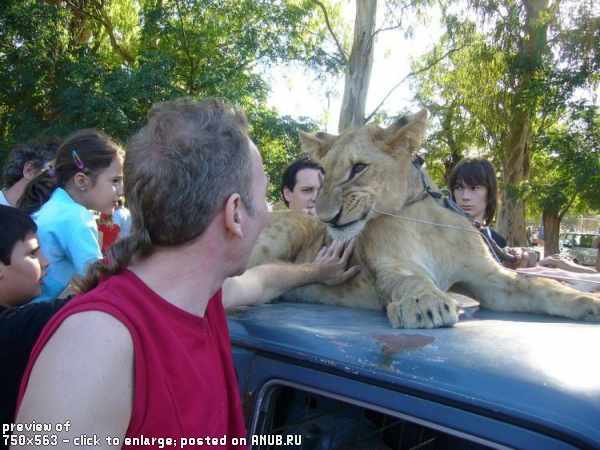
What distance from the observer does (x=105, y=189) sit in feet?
12.2

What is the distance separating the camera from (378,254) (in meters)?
2.79

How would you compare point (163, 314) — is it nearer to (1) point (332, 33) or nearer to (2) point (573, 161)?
(2) point (573, 161)

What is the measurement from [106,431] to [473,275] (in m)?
2.05

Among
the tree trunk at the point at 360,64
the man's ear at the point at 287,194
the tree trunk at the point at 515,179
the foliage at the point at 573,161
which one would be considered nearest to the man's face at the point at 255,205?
the man's ear at the point at 287,194

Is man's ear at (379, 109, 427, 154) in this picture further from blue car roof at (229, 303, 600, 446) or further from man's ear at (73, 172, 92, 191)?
man's ear at (73, 172, 92, 191)

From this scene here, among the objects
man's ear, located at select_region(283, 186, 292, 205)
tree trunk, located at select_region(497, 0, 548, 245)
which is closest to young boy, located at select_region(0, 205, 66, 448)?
man's ear, located at select_region(283, 186, 292, 205)

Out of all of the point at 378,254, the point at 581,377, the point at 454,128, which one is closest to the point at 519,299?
the point at 378,254

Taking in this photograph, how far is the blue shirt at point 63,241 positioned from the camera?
326cm

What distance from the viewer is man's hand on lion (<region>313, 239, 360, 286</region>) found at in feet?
8.64

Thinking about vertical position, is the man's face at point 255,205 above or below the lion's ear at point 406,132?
below

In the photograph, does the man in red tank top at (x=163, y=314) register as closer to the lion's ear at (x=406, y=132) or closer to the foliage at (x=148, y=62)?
the lion's ear at (x=406, y=132)

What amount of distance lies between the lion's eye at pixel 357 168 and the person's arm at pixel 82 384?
80.0 inches

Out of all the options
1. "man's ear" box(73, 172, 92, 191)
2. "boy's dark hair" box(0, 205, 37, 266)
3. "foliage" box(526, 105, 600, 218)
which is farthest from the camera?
"foliage" box(526, 105, 600, 218)

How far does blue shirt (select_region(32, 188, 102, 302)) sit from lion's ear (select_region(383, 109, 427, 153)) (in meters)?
1.82
